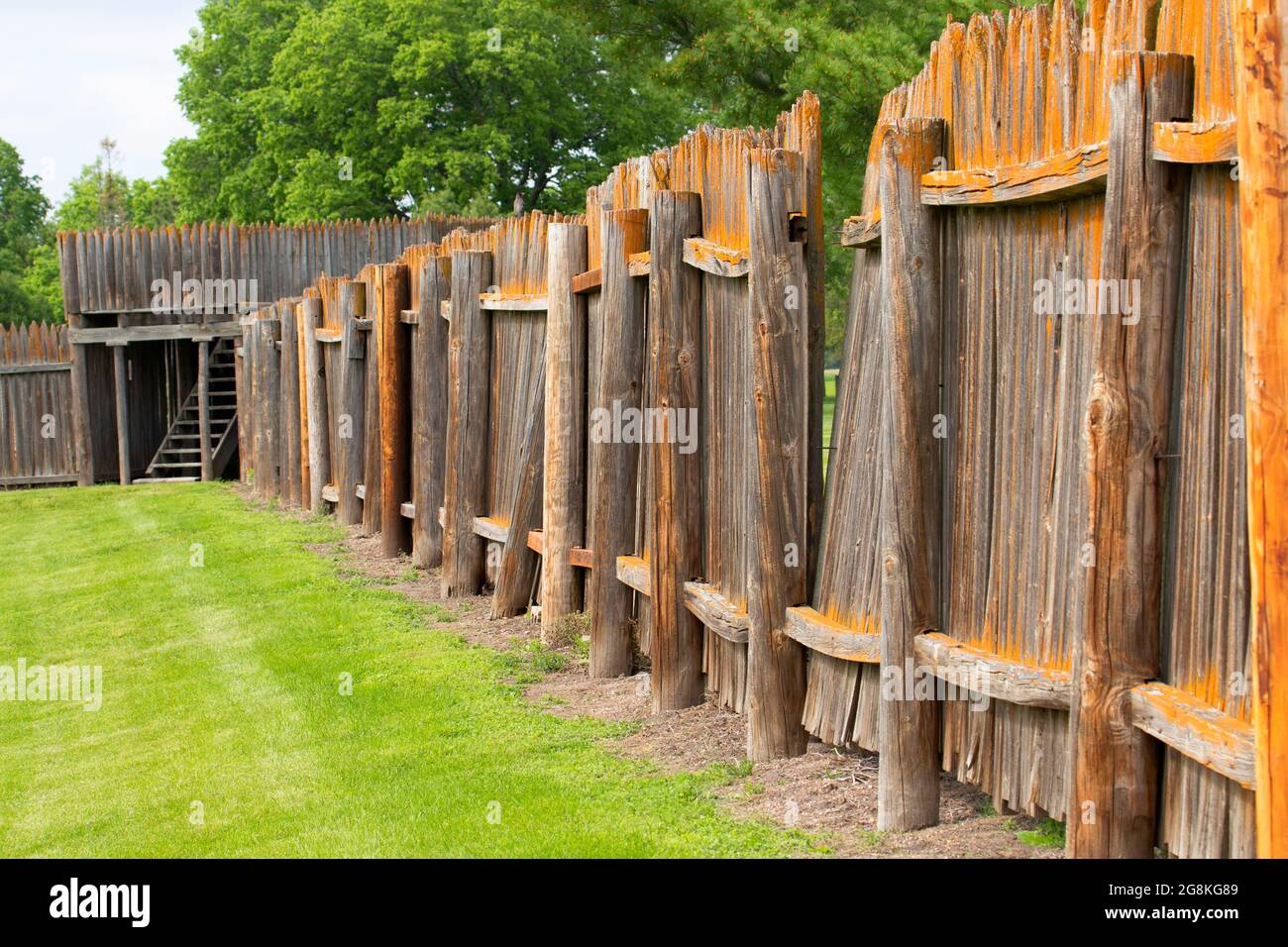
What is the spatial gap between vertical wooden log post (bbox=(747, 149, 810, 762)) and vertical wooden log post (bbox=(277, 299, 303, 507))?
1216cm

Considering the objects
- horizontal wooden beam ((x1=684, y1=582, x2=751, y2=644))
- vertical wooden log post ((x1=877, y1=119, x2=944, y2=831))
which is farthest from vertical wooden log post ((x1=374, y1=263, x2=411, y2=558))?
vertical wooden log post ((x1=877, y1=119, x2=944, y2=831))

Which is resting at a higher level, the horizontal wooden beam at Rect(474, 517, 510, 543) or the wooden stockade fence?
the wooden stockade fence

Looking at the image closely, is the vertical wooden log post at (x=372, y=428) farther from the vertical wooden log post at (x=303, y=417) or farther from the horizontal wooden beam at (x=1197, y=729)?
the horizontal wooden beam at (x=1197, y=729)

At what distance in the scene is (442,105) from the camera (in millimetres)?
45000

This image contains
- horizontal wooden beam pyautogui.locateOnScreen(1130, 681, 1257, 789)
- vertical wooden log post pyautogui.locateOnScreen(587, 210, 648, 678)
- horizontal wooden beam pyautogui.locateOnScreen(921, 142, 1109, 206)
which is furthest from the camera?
vertical wooden log post pyautogui.locateOnScreen(587, 210, 648, 678)

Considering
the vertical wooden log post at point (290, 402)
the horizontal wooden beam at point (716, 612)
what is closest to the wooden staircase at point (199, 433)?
the vertical wooden log post at point (290, 402)

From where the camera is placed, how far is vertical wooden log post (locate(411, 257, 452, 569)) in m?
11.7

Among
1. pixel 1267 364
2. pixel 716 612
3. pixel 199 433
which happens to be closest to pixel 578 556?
pixel 716 612

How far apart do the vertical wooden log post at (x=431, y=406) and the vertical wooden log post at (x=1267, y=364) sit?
8.65 metres

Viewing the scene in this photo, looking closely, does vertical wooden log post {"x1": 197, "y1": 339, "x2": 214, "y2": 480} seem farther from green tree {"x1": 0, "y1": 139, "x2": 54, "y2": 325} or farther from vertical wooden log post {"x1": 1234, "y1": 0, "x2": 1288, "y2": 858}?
green tree {"x1": 0, "y1": 139, "x2": 54, "y2": 325}

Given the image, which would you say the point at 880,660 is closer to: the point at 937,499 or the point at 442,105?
the point at 937,499

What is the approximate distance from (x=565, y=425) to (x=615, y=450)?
88cm

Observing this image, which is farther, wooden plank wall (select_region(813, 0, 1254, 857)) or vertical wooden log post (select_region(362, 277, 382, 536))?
vertical wooden log post (select_region(362, 277, 382, 536))

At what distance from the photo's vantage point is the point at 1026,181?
452 centimetres
